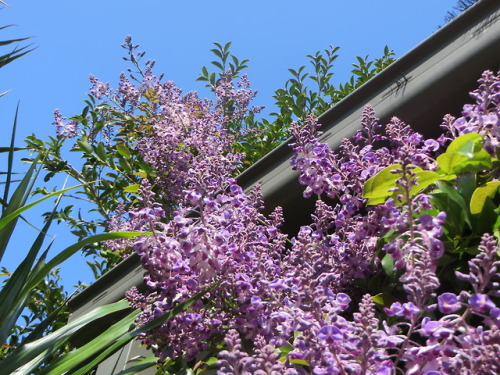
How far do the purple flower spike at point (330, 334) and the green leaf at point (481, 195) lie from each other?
0.60 m

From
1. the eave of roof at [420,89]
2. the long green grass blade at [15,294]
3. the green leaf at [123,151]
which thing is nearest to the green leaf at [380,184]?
the eave of roof at [420,89]

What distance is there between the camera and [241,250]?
6.40 ft

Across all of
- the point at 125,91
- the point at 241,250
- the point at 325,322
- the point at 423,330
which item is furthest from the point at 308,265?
the point at 125,91

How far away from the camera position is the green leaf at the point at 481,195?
1729 mm

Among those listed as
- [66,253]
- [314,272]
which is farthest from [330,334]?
[66,253]

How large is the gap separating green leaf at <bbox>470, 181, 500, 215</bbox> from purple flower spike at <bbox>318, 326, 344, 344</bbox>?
1.98ft

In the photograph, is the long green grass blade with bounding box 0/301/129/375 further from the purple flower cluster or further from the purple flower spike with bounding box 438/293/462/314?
the purple flower spike with bounding box 438/293/462/314

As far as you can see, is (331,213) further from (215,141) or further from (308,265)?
(215,141)

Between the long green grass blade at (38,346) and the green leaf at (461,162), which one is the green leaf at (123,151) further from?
the green leaf at (461,162)

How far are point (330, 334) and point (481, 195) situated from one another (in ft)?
2.08

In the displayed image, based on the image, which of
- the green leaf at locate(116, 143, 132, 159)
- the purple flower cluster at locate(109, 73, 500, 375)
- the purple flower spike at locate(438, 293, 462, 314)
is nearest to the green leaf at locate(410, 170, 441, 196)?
the purple flower cluster at locate(109, 73, 500, 375)

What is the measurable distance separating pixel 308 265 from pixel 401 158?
30 centimetres

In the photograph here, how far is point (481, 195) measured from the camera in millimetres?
1749

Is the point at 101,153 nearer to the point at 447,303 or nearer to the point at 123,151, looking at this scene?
the point at 123,151
